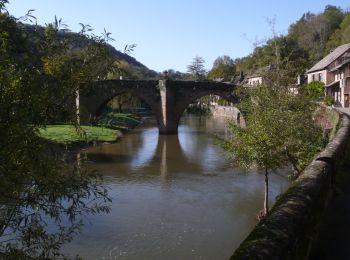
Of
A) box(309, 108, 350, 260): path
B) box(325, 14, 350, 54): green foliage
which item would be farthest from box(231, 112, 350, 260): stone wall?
box(325, 14, 350, 54): green foliage

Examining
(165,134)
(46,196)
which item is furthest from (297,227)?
(165,134)

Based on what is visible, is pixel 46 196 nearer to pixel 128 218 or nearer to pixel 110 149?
pixel 128 218

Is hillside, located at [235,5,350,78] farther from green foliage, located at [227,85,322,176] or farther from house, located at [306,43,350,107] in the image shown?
green foliage, located at [227,85,322,176]

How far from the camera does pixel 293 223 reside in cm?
541

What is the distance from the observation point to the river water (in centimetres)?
1407

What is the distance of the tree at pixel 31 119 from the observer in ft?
16.3

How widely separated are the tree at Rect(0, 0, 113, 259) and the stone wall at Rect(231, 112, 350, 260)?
2.23 meters

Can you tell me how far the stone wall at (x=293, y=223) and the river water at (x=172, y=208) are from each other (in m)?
2.62

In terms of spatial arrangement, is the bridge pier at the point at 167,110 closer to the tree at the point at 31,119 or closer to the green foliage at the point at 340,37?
the green foliage at the point at 340,37

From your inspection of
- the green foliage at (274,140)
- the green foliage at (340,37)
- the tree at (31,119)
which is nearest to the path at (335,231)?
the tree at (31,119)

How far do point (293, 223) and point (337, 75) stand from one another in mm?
56871

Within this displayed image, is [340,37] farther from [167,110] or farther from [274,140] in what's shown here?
[274,140]

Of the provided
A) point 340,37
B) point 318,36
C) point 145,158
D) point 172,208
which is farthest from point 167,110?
point 318,36

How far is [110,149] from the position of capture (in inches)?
1474
